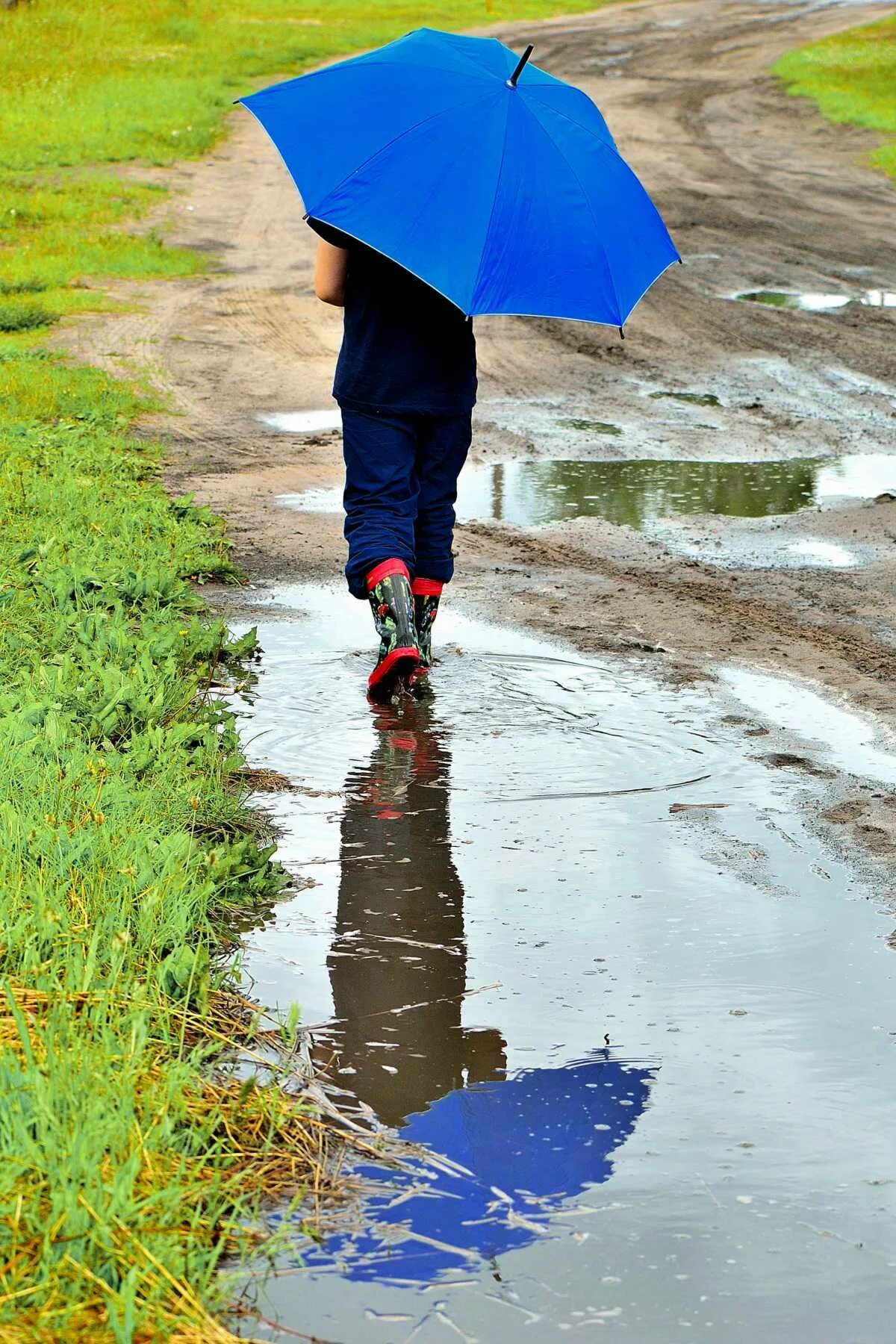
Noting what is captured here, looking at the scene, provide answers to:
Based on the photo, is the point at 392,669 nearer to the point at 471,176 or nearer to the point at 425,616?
the point at 425,616

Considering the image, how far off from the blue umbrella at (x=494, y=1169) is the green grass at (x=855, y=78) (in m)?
17.2

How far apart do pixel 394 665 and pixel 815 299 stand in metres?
8.85

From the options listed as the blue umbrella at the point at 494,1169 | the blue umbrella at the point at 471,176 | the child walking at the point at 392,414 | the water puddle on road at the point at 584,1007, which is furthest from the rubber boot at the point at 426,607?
the blue umbrella at the point at 494,1169

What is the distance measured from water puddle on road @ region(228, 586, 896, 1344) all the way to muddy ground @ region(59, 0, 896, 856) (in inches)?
20.1

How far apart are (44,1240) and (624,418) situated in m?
8.18

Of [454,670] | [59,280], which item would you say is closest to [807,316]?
[59,280]

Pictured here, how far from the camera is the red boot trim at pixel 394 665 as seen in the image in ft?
17.6

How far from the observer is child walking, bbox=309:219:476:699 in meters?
5.39

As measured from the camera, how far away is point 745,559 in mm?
7422

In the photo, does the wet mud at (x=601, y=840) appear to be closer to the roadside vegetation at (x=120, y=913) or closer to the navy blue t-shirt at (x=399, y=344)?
the roadside vegetation at (x=120, y=913)

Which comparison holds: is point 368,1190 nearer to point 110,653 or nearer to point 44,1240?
point 44,1240

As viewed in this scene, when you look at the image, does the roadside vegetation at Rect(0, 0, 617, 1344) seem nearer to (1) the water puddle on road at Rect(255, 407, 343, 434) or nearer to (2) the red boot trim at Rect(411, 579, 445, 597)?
(2) the red boot trim at Rect(411, 579, 445, 597)

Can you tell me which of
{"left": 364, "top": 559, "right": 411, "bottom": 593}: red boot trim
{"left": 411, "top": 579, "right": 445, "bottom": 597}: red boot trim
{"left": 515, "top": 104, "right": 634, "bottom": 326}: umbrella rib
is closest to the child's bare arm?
{"left": 515, "top": 104, "right": 634, "bottom": 326}: umbrella rib

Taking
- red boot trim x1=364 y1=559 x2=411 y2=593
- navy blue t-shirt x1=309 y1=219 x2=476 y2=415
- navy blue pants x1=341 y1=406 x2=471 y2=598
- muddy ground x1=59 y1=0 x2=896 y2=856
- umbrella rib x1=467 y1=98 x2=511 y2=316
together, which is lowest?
muddy ground x1=59 y1=0 x2=896 y2=856
